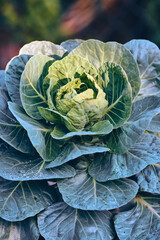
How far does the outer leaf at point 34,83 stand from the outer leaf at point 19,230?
1.28 feet

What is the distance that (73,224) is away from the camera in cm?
107

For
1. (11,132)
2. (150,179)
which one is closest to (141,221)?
(150,179)

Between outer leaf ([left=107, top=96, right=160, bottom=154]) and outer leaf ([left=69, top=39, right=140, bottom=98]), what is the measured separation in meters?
0.06

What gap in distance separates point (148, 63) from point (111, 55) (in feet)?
0.69

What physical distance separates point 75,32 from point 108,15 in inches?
28.9

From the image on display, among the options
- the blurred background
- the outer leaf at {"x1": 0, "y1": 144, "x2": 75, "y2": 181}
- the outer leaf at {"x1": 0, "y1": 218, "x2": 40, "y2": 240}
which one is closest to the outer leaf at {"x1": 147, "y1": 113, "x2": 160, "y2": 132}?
the outer leaf at {"x1": 0, "y1": 144, "x2": 75, "y2": 181}

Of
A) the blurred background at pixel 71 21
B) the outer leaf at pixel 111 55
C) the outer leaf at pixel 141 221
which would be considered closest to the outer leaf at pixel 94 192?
the outer leaf at pixel 141 221

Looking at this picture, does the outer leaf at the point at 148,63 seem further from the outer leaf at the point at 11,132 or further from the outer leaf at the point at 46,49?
the outer leaf at the point at 11,132

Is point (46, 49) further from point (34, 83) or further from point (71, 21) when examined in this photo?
point (71, 21)

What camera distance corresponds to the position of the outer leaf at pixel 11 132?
111 centimetres

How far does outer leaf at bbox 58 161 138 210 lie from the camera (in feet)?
3.28

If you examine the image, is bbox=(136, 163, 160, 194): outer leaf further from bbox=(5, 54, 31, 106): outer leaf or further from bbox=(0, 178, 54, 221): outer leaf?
bbox=(5, 54, 31, 106): outer leaf

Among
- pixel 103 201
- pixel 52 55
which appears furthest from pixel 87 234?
pixel 52 55

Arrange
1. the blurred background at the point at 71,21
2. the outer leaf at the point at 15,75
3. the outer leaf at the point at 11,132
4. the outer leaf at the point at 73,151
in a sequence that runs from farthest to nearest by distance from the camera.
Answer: the blurred background at the point at 71,21
the outer leaf at the point at 15,75
the outer leaf at the point at 11,132
the outer leaf at the point at 73,151
